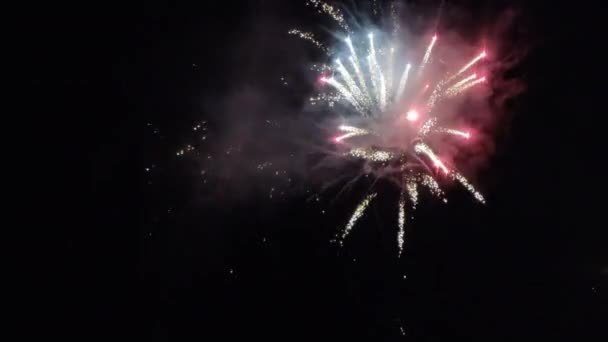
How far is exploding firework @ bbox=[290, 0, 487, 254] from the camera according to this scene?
241 inches

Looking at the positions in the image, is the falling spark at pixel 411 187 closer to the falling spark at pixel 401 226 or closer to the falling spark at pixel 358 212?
the falling spark at pixel 401 226

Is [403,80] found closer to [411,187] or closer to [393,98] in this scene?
[393,98]

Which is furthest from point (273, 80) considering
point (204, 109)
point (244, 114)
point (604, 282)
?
point (604, 282)

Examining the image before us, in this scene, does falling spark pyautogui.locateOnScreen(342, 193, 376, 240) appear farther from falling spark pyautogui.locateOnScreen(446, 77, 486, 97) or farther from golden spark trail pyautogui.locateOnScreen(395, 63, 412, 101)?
falling spark pyautogui.locateOnScreen(446, 77, 486, 97)

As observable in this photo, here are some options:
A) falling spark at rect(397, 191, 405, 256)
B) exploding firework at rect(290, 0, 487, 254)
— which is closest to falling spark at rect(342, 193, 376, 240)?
falling spark at rect(397, 191, 405, 256)

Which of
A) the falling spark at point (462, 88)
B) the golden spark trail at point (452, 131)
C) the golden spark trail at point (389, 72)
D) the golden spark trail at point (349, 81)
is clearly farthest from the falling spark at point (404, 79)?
the golden spark trail at point (452, 131)

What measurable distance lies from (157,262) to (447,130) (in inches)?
195

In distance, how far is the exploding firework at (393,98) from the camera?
6.12 meters

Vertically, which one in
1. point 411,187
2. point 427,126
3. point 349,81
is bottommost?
point 411,187

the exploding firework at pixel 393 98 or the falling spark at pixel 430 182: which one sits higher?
the exploding firework at pixel 393 98

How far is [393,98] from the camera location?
6301mm

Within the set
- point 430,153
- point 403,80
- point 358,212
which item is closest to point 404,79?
point 403,80

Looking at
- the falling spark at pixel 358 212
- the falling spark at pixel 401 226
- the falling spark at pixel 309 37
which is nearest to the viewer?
the falling spark at pixel 309 37

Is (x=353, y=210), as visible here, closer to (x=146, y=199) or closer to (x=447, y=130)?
(x=447, y=130)
